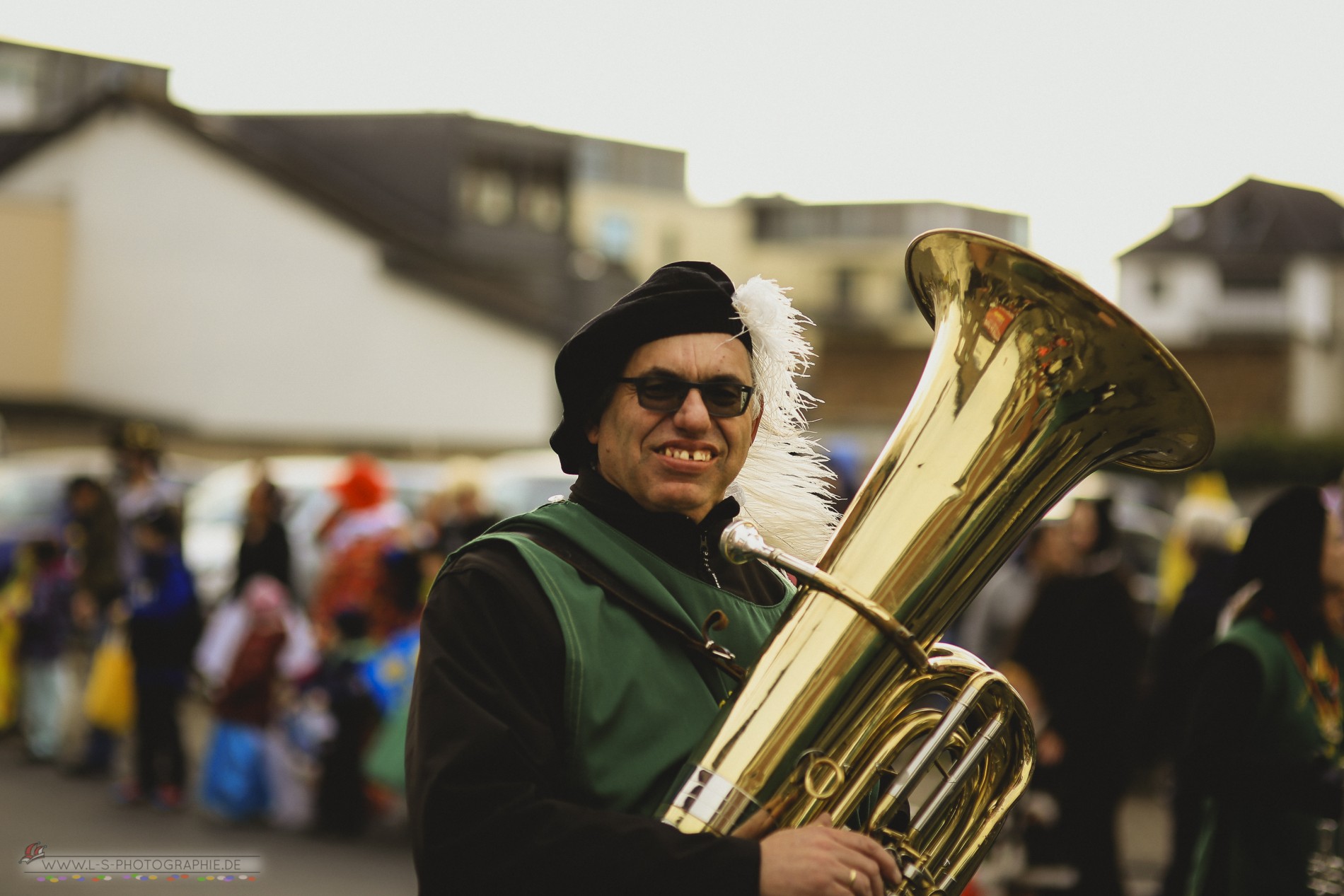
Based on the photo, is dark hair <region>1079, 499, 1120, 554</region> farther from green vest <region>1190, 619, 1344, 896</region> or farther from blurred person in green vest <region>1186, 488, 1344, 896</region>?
green vest <region>1190, 619, 1344, 896</region>

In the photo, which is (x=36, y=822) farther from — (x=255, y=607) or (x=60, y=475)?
(x=60, y=475)

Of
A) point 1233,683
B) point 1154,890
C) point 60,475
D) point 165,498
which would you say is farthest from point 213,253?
point 1233,683

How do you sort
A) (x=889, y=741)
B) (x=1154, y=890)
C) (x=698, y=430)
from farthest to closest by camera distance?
(x=1154, y=890) → (x=698, y=430) → (x=889, y=741)

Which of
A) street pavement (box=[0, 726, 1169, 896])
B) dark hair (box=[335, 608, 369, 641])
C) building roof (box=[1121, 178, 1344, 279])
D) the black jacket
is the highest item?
building roof (box=[1121, 178, 1344, 279])

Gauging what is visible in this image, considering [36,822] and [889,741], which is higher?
[889,741]

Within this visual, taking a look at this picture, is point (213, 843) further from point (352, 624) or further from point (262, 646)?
point (352, 624)

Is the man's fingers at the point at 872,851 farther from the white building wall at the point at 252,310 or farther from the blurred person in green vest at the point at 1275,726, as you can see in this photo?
the white building wall at the point at 252,310

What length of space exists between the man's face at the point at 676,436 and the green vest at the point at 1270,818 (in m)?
1.99

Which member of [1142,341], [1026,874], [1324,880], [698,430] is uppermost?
[1142,341]

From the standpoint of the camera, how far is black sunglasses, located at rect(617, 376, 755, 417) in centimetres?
231

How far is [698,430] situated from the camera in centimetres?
230

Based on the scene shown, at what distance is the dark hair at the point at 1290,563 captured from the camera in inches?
149

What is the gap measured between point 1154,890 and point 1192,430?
214 inches

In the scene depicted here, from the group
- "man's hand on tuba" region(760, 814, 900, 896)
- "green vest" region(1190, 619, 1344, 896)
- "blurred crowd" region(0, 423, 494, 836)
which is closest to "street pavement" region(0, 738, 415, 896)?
"blurred crowd" region(0, 423, 494, 836)
